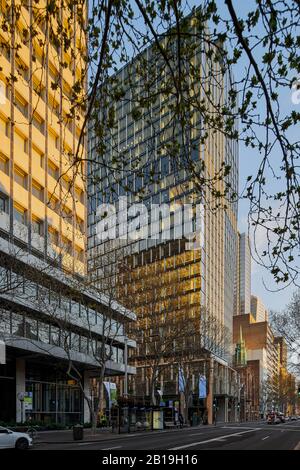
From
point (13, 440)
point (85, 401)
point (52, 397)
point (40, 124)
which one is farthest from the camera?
point (85, 401)

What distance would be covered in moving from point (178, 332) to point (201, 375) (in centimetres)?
→ 2901

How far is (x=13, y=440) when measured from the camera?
79.8 ft

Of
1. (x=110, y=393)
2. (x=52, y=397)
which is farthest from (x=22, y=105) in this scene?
(x=110, y=393)

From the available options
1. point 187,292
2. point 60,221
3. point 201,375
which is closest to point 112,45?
point 60,221

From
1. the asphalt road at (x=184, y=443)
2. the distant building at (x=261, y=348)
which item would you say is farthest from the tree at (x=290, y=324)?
the distant building at (x=261, y=348)

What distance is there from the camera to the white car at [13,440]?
24.1m

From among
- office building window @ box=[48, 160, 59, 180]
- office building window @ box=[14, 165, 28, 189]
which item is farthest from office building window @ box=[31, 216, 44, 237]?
office building window @ box=[48, 160, 59, 180]

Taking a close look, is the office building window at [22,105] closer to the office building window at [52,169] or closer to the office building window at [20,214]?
the office building window at [52,169]

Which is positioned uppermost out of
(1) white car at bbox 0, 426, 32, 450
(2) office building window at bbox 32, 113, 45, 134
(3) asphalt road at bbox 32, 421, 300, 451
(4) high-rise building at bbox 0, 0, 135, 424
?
(2) office building window at bbox 32, 113, 45, 134

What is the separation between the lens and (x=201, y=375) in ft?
261

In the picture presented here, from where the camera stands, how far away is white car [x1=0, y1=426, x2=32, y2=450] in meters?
24.1

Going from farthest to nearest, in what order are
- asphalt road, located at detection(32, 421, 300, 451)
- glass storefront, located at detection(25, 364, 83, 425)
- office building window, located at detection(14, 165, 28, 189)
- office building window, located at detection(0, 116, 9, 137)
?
glass storefront, located at detection(25, 364, 83, 425), office building window, located at detection(14, 165, 28, 189), office building window, located at detection(0, 116, 9, 137), asphalt road, located at detection(32, 421, 300, 451)

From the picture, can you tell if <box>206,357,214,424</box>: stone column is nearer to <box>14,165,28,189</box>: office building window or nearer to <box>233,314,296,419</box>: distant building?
<box>233,314,296,419</box>: distant building

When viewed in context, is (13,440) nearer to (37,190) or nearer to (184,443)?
(184,443)
